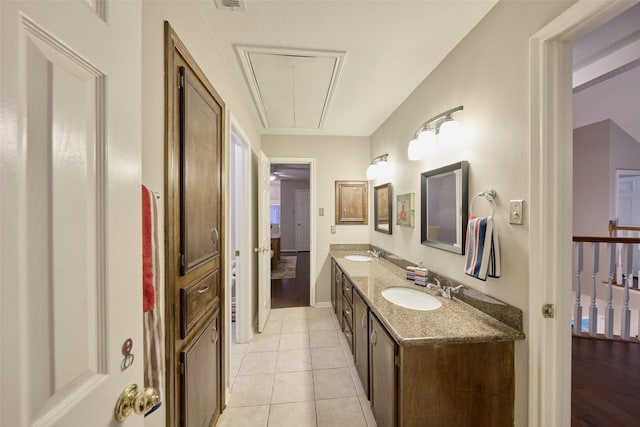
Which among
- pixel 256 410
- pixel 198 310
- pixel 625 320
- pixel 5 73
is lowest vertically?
pixel 256 410

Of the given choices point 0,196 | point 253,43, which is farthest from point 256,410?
point 253,43

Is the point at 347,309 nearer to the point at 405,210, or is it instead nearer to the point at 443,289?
the point at 443,289

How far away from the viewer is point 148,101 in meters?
0.86

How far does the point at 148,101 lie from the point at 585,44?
2654 mm

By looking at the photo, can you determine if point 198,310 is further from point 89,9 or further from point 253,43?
point 253,43

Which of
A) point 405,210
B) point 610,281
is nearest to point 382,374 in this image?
point 405,210

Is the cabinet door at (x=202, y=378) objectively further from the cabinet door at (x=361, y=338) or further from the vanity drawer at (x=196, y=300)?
the cabinet door at (x=361, y=338)

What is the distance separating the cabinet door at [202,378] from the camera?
1097 millimetres

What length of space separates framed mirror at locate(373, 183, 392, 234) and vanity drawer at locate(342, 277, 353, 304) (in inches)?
30.5

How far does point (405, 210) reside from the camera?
7.52ft

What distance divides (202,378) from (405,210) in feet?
6.52

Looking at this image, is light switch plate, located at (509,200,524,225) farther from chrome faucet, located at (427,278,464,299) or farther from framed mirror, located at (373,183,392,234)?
framed mirror, located at (373,183,392,234)

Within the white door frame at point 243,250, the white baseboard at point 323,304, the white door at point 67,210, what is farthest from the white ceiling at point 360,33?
the white baseboard at point 323,304

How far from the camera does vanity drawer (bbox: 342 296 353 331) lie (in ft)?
6.91
